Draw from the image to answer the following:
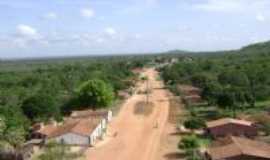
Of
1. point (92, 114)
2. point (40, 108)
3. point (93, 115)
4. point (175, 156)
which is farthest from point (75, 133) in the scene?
point (40, 108)

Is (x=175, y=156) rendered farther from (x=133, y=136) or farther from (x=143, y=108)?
(x=143, y=108)

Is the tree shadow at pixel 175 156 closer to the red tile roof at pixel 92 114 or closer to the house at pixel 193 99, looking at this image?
the red tile roof at pixel 92 114

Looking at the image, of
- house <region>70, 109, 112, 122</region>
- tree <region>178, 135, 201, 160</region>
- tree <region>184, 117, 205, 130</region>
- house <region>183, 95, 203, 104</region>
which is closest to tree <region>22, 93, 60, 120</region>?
house <region>70, 109, 112, 122</region>

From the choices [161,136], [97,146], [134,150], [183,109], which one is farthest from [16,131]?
[183,109]

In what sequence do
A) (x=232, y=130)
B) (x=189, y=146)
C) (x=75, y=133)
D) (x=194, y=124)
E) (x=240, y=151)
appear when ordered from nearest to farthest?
1. (x=240, y=151)
2. (x=189, y=146)
3. (x=75, y=133)
4. (x=232, y=130)
5. (x=194, y=124)

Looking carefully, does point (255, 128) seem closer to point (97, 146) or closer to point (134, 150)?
point (134, 150)

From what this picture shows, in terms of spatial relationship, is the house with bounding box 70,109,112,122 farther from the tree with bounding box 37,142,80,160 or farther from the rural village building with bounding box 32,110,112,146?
the tree with bounding box 37,142,80,160
